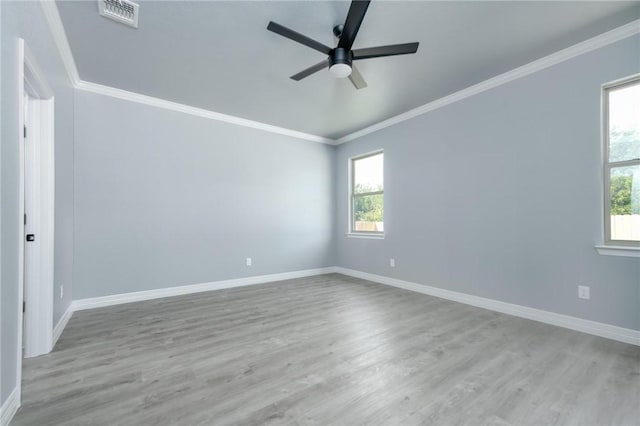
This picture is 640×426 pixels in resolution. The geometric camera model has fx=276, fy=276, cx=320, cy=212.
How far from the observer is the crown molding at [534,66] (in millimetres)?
2418

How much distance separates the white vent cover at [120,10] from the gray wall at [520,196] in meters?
3.55

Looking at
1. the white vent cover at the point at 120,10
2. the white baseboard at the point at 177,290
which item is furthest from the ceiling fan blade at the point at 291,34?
the white baseboard at the point at 177,290

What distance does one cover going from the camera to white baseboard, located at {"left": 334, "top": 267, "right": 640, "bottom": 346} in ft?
7.82

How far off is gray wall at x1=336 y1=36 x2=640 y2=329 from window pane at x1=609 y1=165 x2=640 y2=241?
4.4 inches

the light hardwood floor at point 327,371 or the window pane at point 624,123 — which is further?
the window pane at point 624,123

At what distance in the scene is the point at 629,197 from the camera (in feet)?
8.03

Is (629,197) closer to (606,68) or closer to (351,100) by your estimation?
(606,68)

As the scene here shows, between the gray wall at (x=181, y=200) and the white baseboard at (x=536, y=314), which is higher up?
the gray wall at (x=181, y=200)

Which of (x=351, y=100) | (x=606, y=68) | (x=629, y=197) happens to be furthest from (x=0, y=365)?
(x=606, y=68)

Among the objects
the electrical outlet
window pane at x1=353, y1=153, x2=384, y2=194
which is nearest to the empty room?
the electrical outlet

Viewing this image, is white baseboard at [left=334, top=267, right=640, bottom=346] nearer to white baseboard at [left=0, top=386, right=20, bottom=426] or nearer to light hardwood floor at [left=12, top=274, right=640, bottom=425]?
light hardwood floor at [left=12, top=274, right=640, bottom=425]

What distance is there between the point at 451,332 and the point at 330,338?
1.15 m

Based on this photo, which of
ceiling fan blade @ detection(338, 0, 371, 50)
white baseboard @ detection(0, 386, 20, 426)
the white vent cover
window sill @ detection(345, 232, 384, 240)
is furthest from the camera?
window sill @ detection(345, 232, 384, 240)

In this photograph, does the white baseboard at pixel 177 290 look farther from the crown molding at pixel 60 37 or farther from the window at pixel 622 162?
the window at pixel 622 162
